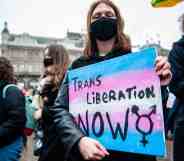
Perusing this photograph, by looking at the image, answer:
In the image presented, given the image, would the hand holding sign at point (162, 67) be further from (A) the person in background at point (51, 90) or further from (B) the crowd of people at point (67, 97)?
(A) the person in background at point (51, 90)

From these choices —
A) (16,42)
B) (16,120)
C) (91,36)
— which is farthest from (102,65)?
(16,42)

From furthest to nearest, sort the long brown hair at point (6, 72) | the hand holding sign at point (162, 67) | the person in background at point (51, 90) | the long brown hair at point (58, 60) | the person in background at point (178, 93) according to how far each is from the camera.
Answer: the long brown hair at point (6, 72), the long brown hair at point (58, 60), the person in background at point (51, 90), the person in background at point (178, 93), the hand holding sign at point (162, 67)

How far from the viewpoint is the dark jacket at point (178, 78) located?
2.69 m

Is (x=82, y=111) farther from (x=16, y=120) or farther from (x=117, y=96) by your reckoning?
(x=16, y=120)

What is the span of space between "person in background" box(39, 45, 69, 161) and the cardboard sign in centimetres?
83

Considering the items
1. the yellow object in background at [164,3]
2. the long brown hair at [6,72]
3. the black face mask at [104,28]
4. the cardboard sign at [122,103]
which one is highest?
the yellow object in background at [164,3]

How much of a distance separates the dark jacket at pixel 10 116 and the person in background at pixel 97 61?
1.25 metres

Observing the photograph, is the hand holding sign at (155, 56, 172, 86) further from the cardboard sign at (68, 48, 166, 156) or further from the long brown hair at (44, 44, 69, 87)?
the long brown hair at (44, 44, 69, 87)

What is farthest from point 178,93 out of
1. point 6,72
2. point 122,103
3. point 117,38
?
point 6,72

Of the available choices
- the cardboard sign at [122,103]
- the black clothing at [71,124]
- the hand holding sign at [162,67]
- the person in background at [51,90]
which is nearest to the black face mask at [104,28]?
the black clothing at [71,124]

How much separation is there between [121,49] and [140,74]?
1.33 ft

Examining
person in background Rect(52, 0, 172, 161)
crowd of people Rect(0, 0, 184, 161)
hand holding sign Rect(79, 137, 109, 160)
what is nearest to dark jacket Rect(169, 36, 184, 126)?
crowd of people Rect(0, 0, 184, 161)

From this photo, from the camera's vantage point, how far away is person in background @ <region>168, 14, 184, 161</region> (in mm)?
2625

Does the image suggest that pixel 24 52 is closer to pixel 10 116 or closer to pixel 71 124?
pixel 10 116
